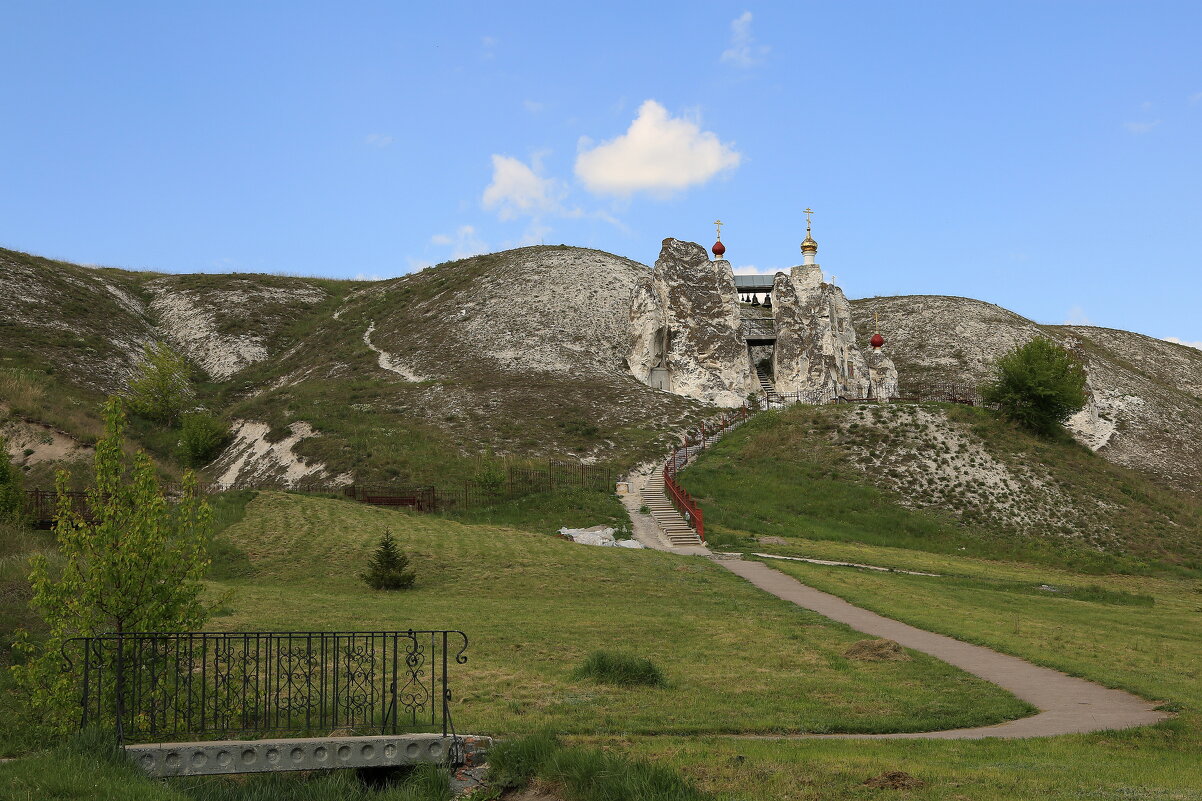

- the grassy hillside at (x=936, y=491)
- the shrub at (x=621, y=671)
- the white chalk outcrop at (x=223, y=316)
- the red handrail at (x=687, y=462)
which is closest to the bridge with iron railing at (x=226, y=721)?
the shrub at (x=621, y=671)

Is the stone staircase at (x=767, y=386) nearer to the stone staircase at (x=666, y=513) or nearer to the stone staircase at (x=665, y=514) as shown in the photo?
the stone staircase at (x=666, y=513)

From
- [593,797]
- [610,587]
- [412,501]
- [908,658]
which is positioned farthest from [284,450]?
[593,797]

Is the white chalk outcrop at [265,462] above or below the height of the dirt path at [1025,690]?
above

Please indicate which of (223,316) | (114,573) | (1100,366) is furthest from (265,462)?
(1100,366)

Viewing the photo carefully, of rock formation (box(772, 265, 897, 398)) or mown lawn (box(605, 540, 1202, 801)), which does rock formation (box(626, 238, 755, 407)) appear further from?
mown lawn (box(605, 540, 1202, 801))

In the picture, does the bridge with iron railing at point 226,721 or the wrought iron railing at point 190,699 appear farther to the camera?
the wrought iron railing at point 190,699

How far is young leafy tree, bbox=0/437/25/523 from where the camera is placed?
3206 cm

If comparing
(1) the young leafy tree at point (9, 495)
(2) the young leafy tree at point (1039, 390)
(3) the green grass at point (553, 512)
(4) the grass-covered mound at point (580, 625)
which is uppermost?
(2) the young leafy tree at point (1039, 390)

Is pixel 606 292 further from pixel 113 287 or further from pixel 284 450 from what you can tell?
pixel 113 287

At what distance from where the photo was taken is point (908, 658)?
757 inches

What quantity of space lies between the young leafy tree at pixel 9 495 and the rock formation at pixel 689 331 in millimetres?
45681

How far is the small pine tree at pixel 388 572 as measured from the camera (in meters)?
28.2

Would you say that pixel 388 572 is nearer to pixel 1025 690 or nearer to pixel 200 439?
pixel 1025 690

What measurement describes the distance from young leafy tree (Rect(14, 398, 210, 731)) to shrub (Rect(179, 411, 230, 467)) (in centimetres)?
4858
